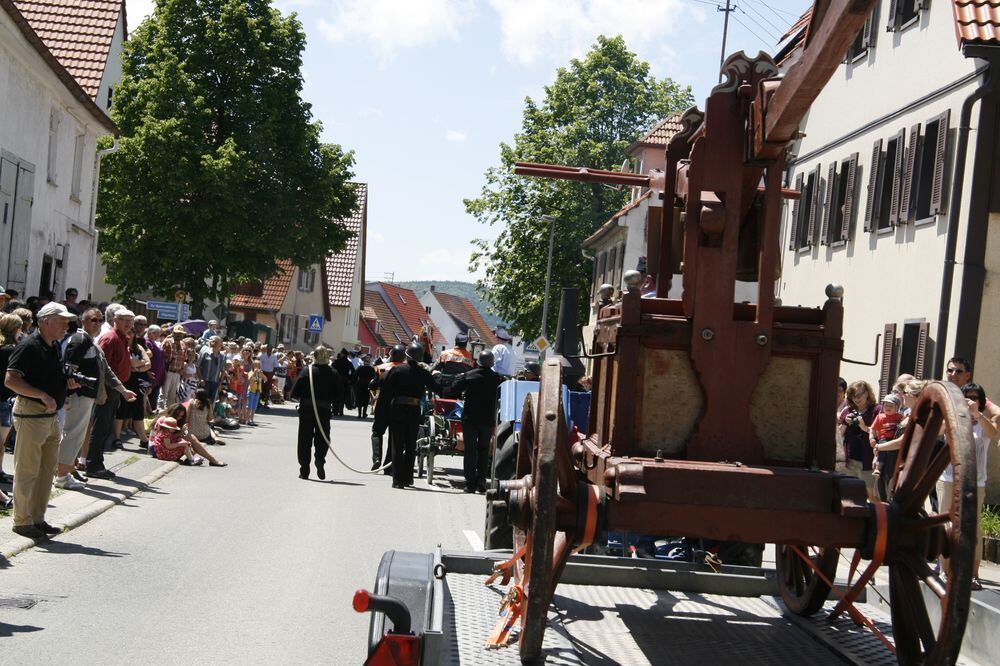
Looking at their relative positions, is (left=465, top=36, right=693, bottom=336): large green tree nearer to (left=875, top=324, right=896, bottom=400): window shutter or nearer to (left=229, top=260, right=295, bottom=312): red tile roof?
(left=229, top=260, right=295, bottom=312): red tile roof

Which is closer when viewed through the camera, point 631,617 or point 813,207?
point 631,617

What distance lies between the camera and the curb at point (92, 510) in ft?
34.9

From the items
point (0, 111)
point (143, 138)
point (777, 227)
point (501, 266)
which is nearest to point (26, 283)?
point (0, 111)

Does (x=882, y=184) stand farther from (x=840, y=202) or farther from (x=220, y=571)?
(x=220, y=571)

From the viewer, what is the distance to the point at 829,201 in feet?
87.2

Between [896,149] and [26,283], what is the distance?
1726 centimetres

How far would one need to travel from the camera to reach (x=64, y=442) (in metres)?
13.9

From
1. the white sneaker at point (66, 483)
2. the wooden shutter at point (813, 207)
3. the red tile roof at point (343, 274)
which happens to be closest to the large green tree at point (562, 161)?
the red tile roof at point (343, 274)

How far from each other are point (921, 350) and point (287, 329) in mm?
49287

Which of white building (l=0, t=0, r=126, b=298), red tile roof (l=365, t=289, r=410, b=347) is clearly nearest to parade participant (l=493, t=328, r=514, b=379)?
white building (l=0, t=0, r=126, b=298)

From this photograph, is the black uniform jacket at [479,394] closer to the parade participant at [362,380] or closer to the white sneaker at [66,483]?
the white sneaker at [66,483]

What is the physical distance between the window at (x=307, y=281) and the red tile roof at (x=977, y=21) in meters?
51.7

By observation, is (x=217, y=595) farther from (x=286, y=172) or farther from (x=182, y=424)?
(x=286, y=172)

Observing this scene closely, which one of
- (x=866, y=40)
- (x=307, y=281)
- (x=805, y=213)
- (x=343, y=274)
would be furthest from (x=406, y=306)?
(x=866, y=40)
